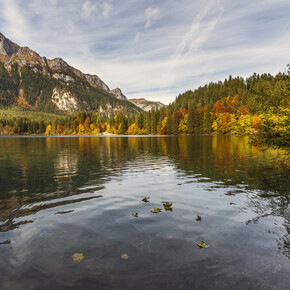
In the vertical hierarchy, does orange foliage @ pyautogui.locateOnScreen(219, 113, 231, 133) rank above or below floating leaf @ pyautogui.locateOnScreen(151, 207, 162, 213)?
above

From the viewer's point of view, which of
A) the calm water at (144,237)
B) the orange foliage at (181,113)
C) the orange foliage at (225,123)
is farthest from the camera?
the orange foliage at (181,113)

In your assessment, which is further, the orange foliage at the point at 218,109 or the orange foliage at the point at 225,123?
the orange foliage at the point at 218,109

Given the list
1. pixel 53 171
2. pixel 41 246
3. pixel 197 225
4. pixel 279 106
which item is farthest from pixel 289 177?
pixel 53 171

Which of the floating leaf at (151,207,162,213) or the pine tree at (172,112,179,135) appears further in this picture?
the pine tree at (172,112,179,135)

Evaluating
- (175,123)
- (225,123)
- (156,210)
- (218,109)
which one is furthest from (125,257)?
(218,109)

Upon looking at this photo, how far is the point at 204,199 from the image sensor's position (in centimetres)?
1426

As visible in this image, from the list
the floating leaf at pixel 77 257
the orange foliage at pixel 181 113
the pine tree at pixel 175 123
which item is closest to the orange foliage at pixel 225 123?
the pine tree at pixel 175 123

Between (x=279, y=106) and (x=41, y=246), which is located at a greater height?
(x=279, y=106)

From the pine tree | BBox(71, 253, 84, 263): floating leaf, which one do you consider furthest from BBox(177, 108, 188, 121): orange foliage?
BBox(71, 253, 84, 263): floating leaf

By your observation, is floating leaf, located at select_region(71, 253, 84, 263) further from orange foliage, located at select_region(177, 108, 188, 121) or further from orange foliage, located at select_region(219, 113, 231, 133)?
orange foliage, located at select_region(177, 108, 188, 121)

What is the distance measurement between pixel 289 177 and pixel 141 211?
17060 mm

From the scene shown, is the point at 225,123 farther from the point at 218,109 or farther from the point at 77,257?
the point at 77,257

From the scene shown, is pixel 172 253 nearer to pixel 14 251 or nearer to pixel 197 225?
pixel 197 225

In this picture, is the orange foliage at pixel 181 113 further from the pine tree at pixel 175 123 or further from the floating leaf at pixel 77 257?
the floating leaf at pixel 77 257
